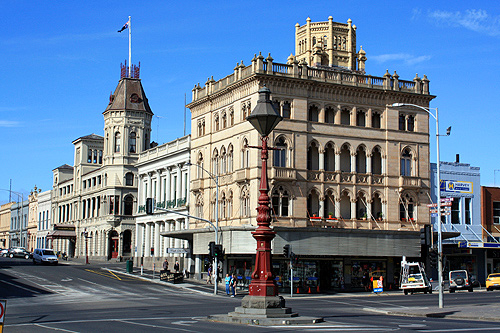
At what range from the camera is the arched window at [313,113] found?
56.1m

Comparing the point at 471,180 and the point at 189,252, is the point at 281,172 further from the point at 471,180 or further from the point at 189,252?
the point at 471,180

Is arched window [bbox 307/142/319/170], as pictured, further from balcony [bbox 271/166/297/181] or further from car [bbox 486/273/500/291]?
car [bbox 486/273/500/291]

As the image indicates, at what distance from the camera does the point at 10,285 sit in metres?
51.3

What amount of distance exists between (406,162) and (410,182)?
6.08 feet

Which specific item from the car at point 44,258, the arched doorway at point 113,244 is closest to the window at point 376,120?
the car at point 44,258

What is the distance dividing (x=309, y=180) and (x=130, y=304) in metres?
21.6

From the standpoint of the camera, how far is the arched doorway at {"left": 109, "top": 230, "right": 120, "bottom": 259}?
91.3 m

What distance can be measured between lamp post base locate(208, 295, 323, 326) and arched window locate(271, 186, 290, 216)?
30.6 metres

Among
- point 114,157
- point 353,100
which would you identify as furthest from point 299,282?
point 114,157

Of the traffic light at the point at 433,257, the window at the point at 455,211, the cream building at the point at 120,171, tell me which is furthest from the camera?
the cream building at the point at 120,171

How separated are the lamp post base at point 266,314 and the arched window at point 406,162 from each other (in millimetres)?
37966

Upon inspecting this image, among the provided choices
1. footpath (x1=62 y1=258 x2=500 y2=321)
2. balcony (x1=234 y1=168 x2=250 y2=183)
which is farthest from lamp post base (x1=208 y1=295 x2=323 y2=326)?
balcony (x1=234 y1=168 x2=250 y2=183)

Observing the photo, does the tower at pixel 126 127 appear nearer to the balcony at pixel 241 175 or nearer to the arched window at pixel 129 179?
the arched window at pixel 129 179

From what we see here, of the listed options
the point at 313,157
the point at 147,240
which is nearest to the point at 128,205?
the point at 147,240
